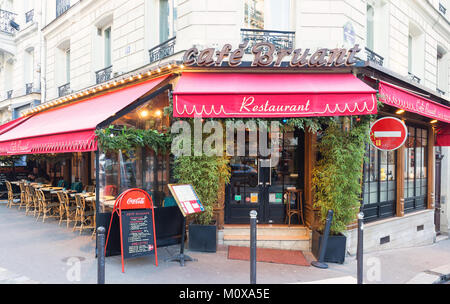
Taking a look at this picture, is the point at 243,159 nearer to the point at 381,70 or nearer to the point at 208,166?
the point at 208,166

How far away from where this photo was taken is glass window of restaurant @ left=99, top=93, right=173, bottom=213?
594cm

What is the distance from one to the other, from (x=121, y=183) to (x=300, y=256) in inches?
159

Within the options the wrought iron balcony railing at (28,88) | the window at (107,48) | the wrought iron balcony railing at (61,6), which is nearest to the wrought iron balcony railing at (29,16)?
the wrought iron balcony railing at (61,6)

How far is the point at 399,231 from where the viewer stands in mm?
8586

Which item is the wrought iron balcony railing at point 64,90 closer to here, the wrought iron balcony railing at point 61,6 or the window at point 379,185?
the wrought iron balcony railing at point 61,6

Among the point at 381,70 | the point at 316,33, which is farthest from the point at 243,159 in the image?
the point at 381,70

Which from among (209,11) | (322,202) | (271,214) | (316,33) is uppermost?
(209,11)

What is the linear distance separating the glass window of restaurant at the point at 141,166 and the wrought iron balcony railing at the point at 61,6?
25.1 feet

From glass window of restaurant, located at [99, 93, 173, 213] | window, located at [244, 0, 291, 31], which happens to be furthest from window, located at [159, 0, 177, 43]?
glass window of restaurant, located at [99, 93, 173, 213]

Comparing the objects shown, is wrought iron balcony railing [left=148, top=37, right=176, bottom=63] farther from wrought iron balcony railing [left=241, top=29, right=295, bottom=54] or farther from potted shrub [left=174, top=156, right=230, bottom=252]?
potted shrub [left=174, top=156, right=230, bottom=252]

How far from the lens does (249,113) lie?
548 cm

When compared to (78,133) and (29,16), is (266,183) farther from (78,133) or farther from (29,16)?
(29,16)

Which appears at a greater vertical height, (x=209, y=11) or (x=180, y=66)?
(x=209, y=11)

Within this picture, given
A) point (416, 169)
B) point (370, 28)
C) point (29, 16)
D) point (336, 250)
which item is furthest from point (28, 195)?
point (416, 169)
